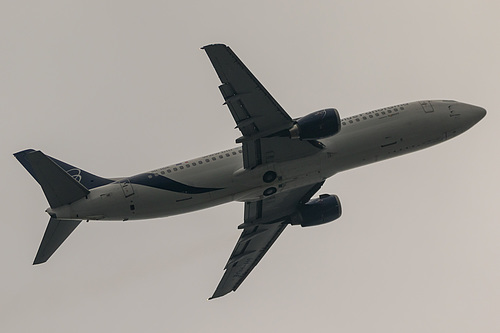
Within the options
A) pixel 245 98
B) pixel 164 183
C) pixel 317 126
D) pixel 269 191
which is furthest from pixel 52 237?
pixel 317 126

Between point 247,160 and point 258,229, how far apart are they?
10.5m

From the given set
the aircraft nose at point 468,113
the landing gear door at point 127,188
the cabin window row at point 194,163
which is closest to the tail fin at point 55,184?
the landing gear door at point 127,188

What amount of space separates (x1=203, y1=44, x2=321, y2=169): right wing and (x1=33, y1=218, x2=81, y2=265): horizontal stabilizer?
447 inches

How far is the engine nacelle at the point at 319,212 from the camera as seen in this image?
197ft

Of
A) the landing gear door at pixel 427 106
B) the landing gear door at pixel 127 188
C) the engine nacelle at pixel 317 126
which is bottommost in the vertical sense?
the landing gear door at pixel 127 188

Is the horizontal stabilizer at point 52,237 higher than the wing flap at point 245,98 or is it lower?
lower

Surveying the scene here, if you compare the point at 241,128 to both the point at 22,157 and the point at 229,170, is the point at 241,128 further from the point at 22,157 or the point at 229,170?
the point at 22,157

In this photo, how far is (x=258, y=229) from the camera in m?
61.7

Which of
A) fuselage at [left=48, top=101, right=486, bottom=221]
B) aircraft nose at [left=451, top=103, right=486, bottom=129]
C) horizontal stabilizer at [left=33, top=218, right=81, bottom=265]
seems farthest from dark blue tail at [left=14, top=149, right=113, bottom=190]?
aircraft nose at [left=451, top=103, right=486, bottom=129]

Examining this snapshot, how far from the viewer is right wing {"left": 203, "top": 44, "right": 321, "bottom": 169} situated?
4788 cm

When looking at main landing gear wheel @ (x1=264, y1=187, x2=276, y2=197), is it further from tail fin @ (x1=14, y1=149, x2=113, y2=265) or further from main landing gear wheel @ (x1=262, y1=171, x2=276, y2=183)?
tail fin @ (x1=14, y1=149, x2=113, y2=265)

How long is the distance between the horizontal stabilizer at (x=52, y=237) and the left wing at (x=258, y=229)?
1283cm

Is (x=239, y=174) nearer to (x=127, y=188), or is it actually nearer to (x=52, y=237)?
(x=127, y=188)

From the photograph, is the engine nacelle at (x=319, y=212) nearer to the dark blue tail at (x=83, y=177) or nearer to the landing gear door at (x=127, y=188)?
the landing gear door at (x=127, y=188)
